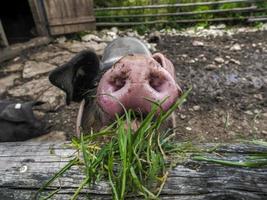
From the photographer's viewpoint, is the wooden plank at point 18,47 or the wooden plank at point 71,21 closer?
the wooden plank at point 18,47

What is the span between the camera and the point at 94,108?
2.24m

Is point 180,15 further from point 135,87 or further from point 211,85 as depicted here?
point 135,87

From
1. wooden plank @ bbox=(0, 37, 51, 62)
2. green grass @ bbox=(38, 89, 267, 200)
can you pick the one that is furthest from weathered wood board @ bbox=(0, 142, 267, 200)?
wooden plank @ bbox=(0, 37, 51, 62)

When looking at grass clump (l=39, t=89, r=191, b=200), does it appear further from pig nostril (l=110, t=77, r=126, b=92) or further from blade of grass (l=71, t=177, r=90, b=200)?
pig nostril (l=110, t=77, r=126, b=92)

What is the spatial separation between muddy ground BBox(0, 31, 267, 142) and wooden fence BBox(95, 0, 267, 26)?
589 mm

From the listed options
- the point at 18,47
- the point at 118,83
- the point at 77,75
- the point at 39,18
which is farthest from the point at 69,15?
the point at 118,83

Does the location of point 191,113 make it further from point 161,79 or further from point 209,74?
point 161,79

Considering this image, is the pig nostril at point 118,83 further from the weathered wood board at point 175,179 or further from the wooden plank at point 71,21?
the wooden plank at point 71,21

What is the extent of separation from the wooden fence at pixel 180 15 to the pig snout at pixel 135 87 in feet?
15.7

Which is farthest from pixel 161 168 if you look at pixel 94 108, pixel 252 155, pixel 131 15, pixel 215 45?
pixel 131 15

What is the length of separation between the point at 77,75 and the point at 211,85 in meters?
2.45

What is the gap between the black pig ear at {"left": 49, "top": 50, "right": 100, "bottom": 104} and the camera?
214cm

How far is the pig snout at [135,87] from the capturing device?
160 cm

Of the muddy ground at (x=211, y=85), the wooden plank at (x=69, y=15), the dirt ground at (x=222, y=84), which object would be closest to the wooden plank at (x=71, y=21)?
the wooden plank at (x=69, y=15)
